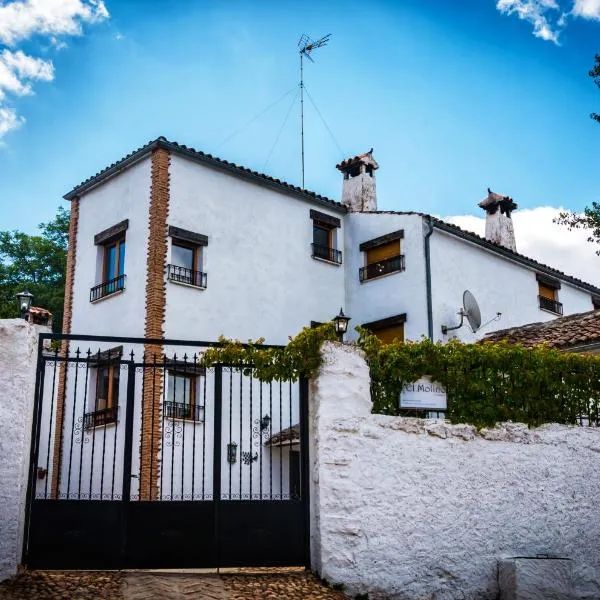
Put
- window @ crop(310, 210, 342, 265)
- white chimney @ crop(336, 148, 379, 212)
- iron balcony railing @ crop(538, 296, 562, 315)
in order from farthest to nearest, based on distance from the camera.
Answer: iron balcony railing @ crop(538, 296, 562, 315) < white chimney @ crop(336, 148, 379, 212) < window @ crop(310, 210, 342, 265)

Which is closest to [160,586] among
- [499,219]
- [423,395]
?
[423,395]

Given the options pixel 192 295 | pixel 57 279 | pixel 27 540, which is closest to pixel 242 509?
pixel 27 540

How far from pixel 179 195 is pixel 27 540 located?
1238 cm

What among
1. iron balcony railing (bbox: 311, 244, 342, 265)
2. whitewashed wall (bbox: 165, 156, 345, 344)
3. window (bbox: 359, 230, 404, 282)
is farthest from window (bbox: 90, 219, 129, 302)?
window (bbox: 359, 230, 404, 282)

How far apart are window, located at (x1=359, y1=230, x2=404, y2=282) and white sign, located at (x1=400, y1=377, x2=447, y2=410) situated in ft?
40.5

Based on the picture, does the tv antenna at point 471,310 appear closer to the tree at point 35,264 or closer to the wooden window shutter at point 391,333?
the wooden window shutter at point 391,333

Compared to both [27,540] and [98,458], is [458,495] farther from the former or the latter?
[98,458]

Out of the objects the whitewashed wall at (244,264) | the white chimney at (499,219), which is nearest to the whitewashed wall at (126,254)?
the whitewashed wall at (244,264)

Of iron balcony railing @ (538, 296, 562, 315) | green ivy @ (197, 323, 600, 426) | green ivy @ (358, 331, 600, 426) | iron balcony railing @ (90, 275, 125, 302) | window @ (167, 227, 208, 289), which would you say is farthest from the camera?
iron balcony railing @ (538, 296, 562, 315)

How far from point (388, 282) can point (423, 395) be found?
12643 millimetres

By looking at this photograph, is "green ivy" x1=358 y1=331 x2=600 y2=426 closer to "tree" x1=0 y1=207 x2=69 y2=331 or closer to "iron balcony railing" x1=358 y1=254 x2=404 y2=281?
"iron balcony railing" x1=358 y1=254 x2=404 y2=281

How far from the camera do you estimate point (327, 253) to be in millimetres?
23125

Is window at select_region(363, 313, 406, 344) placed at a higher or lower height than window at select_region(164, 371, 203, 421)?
higher

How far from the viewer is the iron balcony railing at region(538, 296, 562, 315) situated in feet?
85.9
